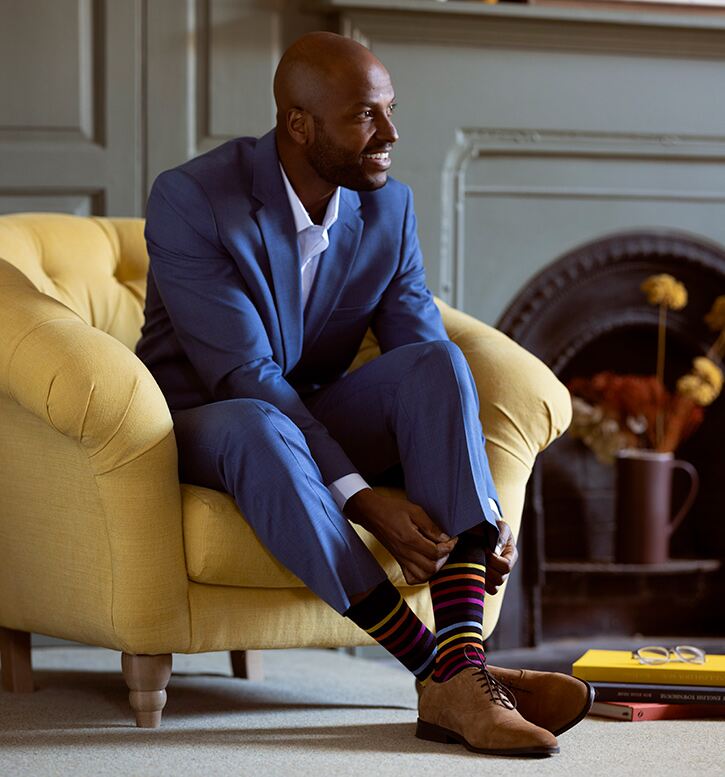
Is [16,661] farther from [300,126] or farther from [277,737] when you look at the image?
[300,126]

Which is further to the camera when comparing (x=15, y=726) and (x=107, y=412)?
(x=15, y=726)

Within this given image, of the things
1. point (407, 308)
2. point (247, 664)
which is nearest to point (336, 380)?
point (407, 308)

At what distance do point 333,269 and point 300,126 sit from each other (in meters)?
0.24

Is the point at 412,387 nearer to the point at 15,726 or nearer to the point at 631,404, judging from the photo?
the point at 15,726

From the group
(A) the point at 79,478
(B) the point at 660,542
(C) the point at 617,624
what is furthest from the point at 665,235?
(A) the point at 79,478

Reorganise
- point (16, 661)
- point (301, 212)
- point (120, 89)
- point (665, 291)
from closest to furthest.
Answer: point (301, 212) → point (16, 661) → point (120, 89) → point (665, 291)

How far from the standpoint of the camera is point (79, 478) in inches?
80.0

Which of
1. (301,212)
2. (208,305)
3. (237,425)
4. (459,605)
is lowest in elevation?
(459,605)

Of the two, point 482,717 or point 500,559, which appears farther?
point 500,559

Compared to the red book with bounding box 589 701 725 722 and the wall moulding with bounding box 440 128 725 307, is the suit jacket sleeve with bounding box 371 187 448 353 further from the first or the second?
the wall moulding with bounding box 440 128 725 307

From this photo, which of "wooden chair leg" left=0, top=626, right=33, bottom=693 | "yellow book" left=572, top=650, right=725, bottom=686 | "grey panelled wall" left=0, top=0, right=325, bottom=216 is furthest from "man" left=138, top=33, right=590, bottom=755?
"grey panelled wall" left=0, top=0, right=325, bottom=216

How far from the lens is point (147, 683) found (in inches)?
79.7

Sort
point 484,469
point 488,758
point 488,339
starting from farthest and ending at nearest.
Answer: point 488,339 → point 484,469 → point 488,758

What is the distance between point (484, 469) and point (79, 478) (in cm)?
62
